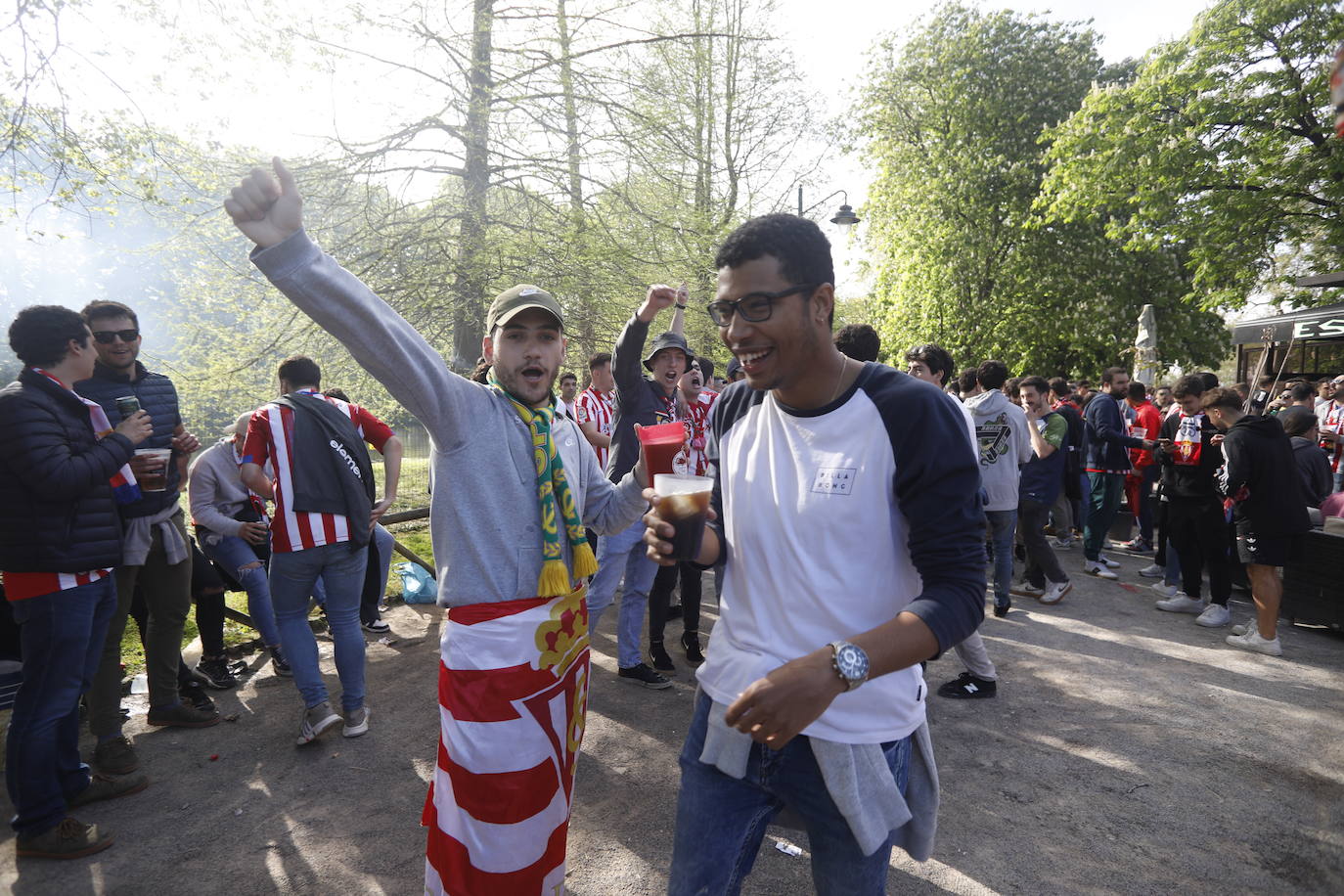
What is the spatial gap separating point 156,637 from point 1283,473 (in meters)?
7.96

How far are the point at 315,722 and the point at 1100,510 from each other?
808 cm

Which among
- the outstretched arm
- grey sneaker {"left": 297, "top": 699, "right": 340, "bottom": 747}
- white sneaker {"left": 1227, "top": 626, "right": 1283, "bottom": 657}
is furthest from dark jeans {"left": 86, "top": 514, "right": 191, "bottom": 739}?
white sneaker {"left": 1227, "top": 626, "right": 1283, "bottom": 657}

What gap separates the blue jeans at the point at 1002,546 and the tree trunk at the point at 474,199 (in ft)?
21.4

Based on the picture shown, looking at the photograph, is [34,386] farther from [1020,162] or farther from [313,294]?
[1020,162]

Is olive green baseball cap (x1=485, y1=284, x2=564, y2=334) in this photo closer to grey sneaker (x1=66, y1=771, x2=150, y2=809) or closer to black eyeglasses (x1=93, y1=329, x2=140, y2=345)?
black eyeglasses (x1=93, y1=329, x2=140, y2=345)

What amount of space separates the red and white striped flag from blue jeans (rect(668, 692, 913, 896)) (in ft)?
2.13

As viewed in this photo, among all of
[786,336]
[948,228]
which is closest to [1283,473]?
[786,336]

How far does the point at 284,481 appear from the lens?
380cm

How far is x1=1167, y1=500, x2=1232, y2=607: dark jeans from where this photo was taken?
6.10 m

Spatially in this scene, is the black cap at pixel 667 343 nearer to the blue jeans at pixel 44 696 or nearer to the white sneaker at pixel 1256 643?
the blue jeans at pixel 44 696

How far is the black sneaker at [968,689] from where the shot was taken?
4.55m

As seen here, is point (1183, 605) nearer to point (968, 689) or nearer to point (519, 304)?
point (968, 689)

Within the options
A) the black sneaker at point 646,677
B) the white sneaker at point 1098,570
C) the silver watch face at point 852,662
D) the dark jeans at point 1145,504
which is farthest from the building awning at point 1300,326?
the silver watch face at point 852,662

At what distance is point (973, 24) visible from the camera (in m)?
18.3
